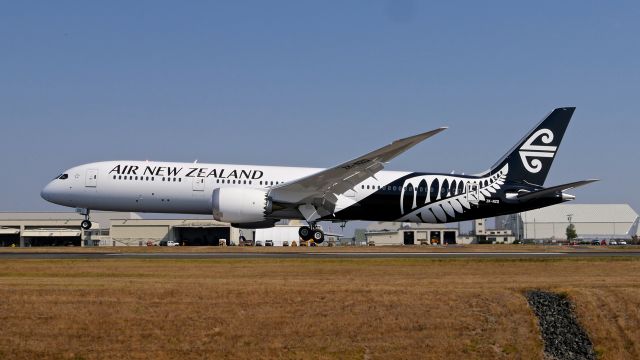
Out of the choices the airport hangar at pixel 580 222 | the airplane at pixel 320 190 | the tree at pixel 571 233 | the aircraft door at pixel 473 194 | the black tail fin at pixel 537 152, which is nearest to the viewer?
the airplane at pixel 320 190

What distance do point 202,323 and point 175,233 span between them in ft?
220

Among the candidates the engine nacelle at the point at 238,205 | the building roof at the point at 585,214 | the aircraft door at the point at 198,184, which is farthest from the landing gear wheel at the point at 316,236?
the building roof at the point at 585,214

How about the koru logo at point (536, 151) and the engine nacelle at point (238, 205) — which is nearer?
the engine nacelle at point (238, 205)

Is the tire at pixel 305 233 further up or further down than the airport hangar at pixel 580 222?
further down

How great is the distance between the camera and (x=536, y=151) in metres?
47.1

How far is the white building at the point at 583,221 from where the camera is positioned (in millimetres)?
133750

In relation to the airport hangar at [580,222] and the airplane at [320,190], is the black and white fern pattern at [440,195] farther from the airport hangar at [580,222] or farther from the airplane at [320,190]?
the airport hangar at [580,222]

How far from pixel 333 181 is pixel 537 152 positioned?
1399 cm

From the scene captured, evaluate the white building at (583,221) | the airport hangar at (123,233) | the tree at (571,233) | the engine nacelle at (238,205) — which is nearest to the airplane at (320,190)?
the engine nacelle at (238,205)

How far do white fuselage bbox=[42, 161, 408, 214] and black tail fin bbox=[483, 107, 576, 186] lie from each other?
7762 mm

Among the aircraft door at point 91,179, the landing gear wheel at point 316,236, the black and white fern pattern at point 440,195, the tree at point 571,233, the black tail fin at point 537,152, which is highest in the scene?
the black tail fin at point 537,152

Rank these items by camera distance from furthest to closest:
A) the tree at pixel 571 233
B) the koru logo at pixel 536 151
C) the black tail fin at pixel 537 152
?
the tree at pixel 571 233, the koru logo at pixel 536 151, the black tail fin at pixel 537 152

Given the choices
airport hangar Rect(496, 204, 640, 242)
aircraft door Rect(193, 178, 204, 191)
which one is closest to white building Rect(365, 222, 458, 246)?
airport hangar Rect(496, 204, 640, 242)

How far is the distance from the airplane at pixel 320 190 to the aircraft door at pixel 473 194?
6 centimetres
